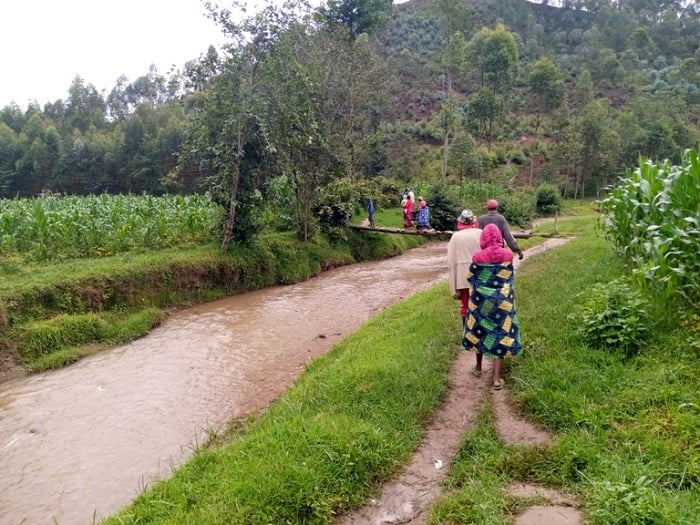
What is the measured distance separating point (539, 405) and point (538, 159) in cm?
4322

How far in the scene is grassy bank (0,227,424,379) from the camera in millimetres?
8930

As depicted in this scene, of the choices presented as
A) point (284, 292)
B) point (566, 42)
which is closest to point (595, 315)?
A: point (284, 292)

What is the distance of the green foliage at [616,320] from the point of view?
5.12 metres

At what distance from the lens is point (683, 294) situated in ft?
17.4

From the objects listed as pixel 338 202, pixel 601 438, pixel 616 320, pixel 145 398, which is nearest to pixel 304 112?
pixel 338 202

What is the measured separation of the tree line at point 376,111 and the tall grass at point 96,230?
1.46m

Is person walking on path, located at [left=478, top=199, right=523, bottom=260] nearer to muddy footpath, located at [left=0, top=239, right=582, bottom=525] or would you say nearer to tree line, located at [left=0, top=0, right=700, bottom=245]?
muddy footpath, located at [left=0, top=239, right=582, bottom=525]

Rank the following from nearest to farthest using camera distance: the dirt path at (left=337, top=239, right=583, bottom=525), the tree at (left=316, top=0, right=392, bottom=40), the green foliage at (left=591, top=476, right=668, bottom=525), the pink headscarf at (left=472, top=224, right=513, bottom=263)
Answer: the green foliage at (left=591, top=476, right=668, bottom=525) → the dirt path at (left=337, top=239, right=583, bottom=525) → the pink headscarf at (left=472, top=224, right=513, bottom=263) → the tree at (left=316, top=0, right=392, bottom=40)

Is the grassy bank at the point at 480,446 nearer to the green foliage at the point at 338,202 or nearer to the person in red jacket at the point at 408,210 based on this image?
the green foliage at the point at 338,202

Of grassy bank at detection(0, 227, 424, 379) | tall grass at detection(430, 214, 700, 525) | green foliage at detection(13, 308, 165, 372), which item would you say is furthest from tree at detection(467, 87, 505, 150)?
tall grass at detection(430, 214, 700, 525)

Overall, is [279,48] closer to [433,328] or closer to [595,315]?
[433,328]

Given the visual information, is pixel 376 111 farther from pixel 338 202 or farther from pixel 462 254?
pixel 462 254

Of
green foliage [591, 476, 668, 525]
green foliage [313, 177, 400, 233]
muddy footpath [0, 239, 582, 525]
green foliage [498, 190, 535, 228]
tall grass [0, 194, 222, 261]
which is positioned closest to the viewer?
green foliage [591, 476, 668, 525]

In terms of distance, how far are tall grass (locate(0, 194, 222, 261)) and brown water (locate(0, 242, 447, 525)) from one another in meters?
3.06
